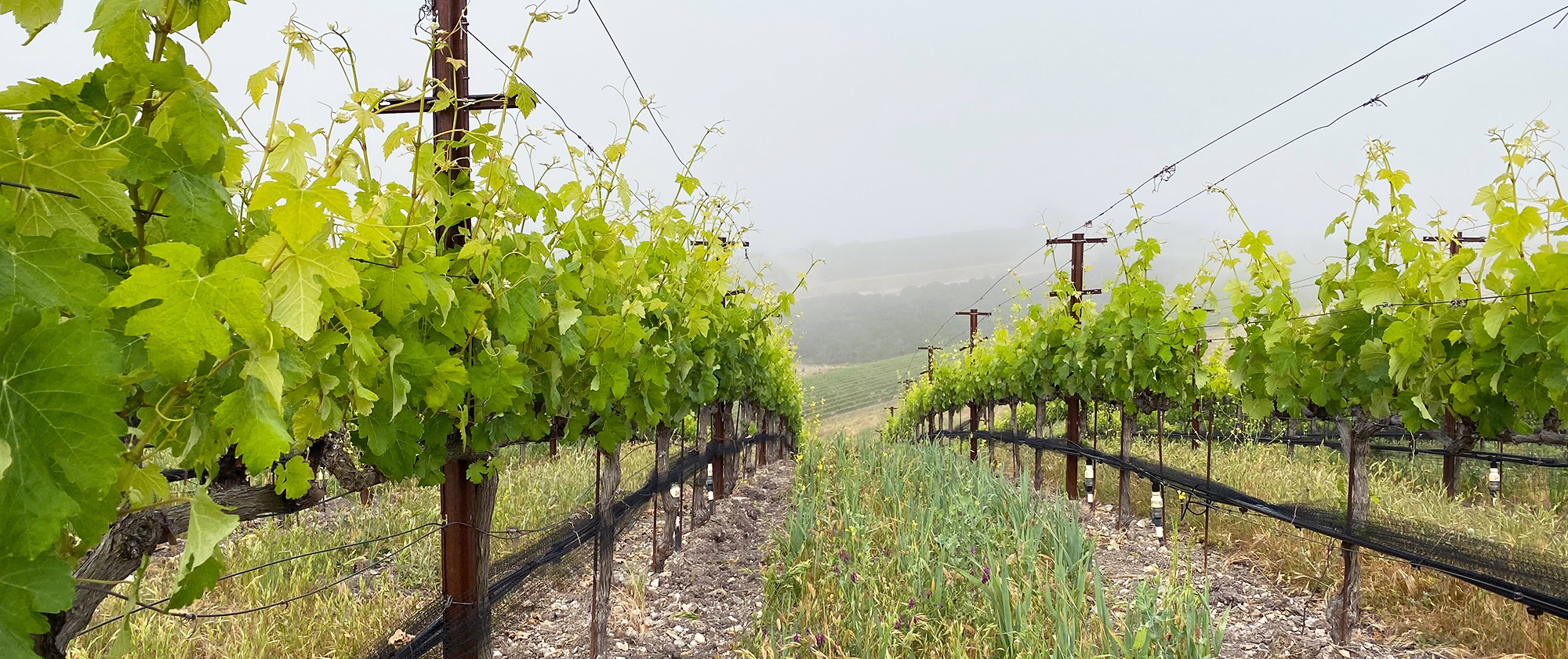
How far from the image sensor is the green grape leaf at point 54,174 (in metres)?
0.86

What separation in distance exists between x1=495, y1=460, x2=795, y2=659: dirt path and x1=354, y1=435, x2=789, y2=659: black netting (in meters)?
0.19

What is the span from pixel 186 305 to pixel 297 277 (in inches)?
5.0

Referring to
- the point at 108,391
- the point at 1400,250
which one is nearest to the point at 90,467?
the point at 108,391

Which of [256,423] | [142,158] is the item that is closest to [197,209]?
[142,158]

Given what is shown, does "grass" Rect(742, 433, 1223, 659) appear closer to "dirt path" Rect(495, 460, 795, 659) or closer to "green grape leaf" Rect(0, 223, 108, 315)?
"dirt path" Rect(495, 460, 795, 659)

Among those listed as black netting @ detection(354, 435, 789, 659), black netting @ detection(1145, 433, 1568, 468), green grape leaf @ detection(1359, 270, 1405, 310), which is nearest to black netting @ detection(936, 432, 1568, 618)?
green grape leaf @ detection(1359, 270, 1405, 310)

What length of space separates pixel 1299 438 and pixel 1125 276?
8006 mm

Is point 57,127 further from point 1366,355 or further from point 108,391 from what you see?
point 1366,355

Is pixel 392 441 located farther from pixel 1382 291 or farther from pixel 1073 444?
pixel 1073 444

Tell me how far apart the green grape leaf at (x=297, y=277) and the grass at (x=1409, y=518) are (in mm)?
6068

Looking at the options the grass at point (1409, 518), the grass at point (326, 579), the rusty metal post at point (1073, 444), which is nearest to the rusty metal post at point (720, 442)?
the grass at point (326, 579)

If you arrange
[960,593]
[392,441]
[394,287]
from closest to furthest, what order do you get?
1. [394,287]
2. [392,441]
3. [960,593]

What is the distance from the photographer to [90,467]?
A: 30.5 inches

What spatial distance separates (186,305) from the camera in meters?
0.85
